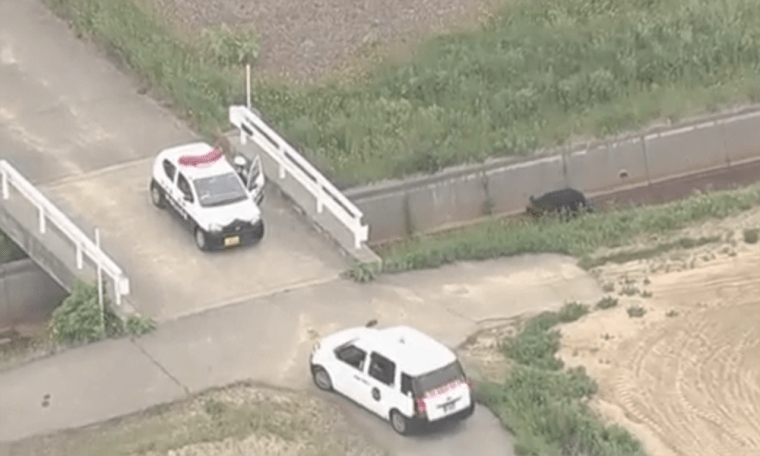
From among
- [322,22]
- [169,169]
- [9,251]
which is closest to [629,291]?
[169,169]

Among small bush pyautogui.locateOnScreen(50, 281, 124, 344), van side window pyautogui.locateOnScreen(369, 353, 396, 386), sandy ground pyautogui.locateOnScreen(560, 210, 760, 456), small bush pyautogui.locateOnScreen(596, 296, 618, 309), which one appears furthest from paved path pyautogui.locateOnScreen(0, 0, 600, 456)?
sandy ground pyautogui.locateOnScreen(560, 210, 760, 456)

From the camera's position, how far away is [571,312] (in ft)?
105

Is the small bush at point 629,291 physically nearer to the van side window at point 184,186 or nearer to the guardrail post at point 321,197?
the guardrail post at point 321,197

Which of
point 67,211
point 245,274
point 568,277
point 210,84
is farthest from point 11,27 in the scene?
point 568,277

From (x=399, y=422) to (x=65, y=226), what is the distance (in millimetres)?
6807

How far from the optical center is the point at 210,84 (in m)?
37.9

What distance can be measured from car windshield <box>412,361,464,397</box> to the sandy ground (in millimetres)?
2423

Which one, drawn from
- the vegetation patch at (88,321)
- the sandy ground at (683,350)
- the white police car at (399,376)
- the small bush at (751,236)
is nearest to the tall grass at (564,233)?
the sandy ground at (683,350)

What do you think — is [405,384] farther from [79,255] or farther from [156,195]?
[156,195]

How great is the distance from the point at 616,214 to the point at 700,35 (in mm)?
6358

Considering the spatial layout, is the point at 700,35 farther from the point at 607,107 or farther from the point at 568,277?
the point at 568,277

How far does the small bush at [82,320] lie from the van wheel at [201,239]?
8.31 ft

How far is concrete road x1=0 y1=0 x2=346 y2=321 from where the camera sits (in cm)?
3244

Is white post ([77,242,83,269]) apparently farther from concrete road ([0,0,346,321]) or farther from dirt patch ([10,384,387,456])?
dirt patch ([10,384,387,456])
